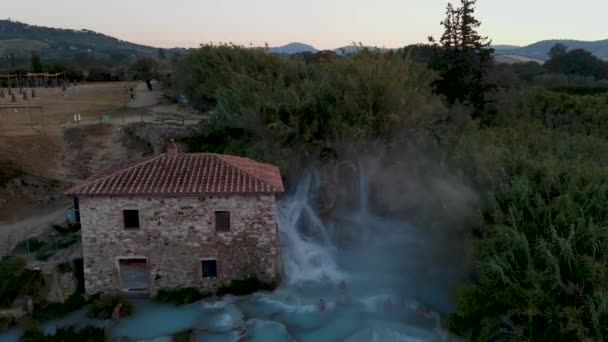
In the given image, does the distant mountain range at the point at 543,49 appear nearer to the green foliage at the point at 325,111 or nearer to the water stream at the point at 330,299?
the green foliage at the point at 325,111

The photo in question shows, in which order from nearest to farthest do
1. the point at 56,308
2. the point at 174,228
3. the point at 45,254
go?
the point at 56,308 → the point at 174,228 → the point at 45,254

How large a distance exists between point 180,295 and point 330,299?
4.60m

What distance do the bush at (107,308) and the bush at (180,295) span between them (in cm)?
94

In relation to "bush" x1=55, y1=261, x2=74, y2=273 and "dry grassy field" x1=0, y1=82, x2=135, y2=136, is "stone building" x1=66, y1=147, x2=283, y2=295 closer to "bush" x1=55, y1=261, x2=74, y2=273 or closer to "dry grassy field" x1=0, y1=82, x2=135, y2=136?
"bush" x1=55, y1=261, x2=74, y2=273

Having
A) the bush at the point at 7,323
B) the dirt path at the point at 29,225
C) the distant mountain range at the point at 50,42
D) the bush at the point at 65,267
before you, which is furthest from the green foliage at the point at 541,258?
the distant mountain range at the point at 50,42

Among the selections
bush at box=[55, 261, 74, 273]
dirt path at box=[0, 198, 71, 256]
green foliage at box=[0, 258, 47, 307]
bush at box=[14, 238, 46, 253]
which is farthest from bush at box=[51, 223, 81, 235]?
green foliage at box=[0, 258, 47, 307]

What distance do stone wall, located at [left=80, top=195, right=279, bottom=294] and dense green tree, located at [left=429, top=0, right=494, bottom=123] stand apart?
57.7 ft

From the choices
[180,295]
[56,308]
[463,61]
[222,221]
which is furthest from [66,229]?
[463,61]

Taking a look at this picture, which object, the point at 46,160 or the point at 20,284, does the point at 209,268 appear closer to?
the point at 20,284

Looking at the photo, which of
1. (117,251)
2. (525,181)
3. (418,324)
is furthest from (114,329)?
(525,181)

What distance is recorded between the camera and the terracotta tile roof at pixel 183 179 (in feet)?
47.6

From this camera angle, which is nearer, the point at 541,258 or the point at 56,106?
the point at 541,258

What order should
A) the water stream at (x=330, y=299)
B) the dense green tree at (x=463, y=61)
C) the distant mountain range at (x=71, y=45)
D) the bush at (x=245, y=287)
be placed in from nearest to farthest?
the water stream at (x=330, y=299), the bush at (x=245, y=287), the dense green tree at (x=463, y=61), the distant mountain range at (x=71, y=45)

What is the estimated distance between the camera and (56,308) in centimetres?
1443
